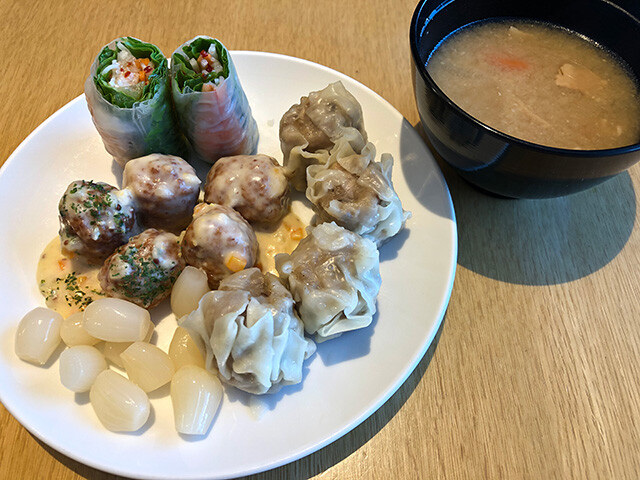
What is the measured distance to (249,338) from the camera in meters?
1.64

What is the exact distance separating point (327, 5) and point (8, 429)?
296cm

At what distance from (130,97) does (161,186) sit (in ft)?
1.36

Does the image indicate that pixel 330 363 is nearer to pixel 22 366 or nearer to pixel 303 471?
pixel 303 471

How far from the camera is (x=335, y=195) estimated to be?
2.01 m

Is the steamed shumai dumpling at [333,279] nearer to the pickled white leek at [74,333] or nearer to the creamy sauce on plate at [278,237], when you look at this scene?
the creamy sauce on plate at [278,237]

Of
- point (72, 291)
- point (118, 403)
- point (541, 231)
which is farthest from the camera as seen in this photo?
point (541, 231)

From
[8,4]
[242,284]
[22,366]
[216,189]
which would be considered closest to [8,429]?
[22,366]

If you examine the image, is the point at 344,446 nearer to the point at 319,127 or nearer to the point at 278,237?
the point at 278,237

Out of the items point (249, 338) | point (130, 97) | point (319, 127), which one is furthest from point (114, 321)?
point (319, 127)

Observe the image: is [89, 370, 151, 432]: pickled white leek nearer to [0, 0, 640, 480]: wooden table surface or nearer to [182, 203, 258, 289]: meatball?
[0, 0, 640, 480]: wooden table surface

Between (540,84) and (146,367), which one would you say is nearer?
(146,367)

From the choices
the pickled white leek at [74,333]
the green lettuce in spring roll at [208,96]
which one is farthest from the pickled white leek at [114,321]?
the green lettuce in spring roll at [208,96]

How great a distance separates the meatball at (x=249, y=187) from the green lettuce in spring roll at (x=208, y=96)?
0.16 m

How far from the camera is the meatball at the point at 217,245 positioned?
186cm
